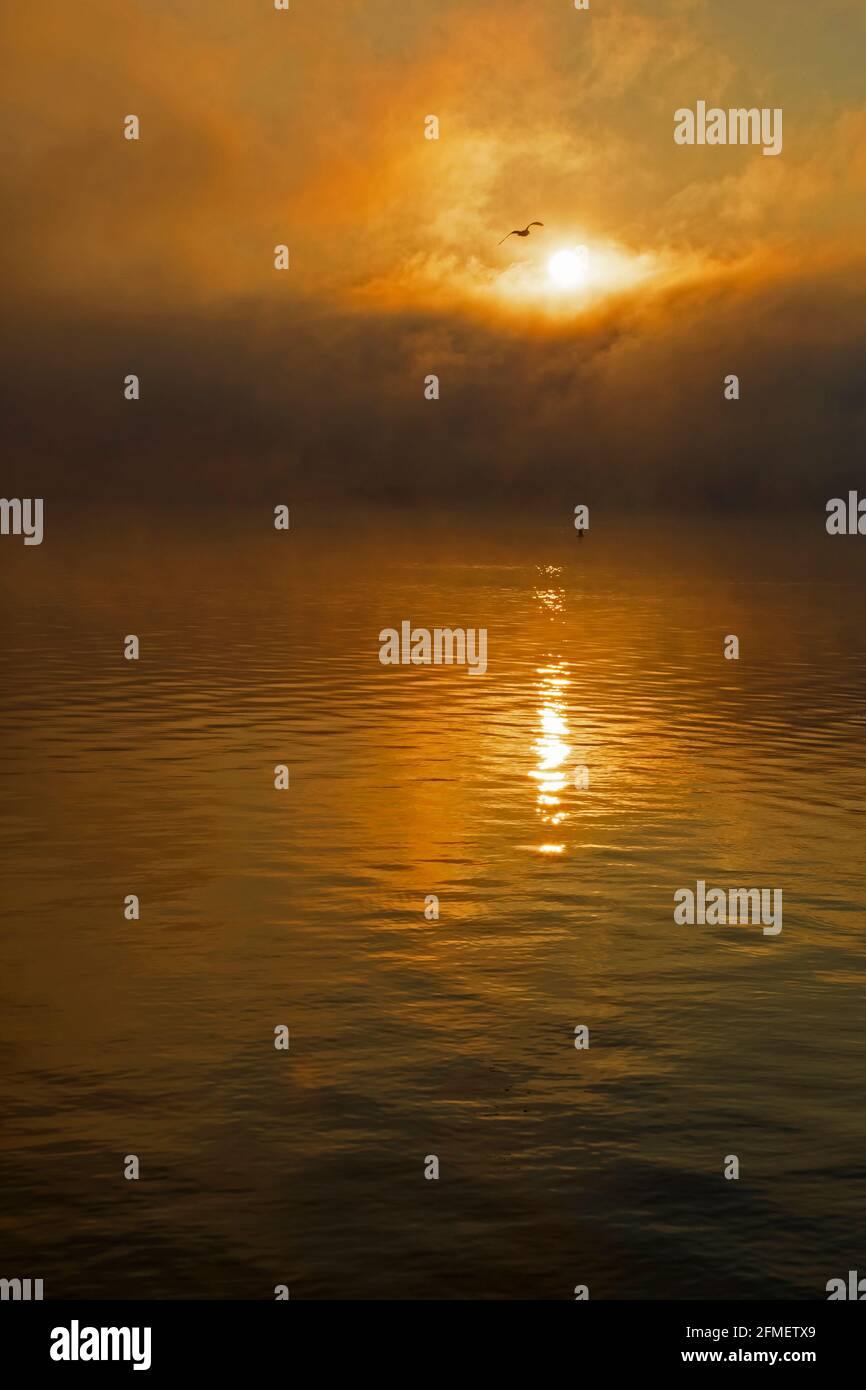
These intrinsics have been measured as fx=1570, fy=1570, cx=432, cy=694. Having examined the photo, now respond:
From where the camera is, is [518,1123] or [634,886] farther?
[634,886]

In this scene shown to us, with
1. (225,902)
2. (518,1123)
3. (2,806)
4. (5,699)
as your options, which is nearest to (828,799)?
(225,902)

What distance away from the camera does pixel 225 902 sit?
37781 millimetres

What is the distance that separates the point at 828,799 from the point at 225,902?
75.7ft

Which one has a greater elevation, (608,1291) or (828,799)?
(828,799)

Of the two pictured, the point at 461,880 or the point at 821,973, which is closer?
the point at 821,973

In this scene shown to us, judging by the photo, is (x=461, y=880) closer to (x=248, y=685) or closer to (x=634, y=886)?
(x=634, y=886)

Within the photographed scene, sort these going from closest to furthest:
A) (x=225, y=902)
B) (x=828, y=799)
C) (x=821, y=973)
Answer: (x=821, y=973)
(x=225, y=902)
(x=828, y=799)
